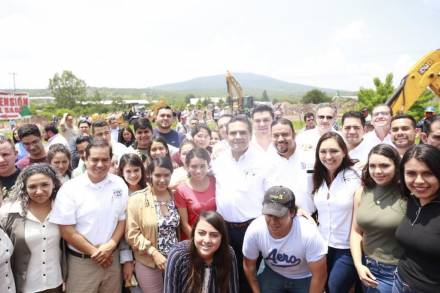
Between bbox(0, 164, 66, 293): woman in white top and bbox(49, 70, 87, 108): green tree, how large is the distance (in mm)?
67253

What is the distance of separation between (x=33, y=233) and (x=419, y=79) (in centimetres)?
910

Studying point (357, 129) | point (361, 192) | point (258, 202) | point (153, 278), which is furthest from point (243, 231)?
point (357, 129)

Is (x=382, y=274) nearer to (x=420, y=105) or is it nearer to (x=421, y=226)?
(x=421, y=226)

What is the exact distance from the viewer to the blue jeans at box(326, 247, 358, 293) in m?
3.54

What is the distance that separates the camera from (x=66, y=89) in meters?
65.1

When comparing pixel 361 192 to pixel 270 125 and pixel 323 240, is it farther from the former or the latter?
pixel 270 125

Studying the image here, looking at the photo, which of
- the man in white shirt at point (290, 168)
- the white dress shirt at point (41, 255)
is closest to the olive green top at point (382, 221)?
the man in white shirt at point (290, 168)

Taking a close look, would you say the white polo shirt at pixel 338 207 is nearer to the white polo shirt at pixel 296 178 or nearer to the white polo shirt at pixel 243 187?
the white polo shirt at pixel 296 178

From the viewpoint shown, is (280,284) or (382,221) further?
(280,284)

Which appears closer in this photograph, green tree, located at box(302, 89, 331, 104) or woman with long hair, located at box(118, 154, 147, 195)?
woman with long hair, located at box(118, 154, 147, 195)

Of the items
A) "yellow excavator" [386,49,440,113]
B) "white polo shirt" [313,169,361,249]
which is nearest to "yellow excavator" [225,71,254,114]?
"yellow excavator" [386,49,440,113]

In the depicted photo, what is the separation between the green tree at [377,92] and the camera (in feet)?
96.0

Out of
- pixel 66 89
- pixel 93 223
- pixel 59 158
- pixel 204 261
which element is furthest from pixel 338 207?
pixel 66 89

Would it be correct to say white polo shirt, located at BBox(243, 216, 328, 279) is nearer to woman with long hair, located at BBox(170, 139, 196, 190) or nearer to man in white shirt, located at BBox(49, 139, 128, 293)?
woman with long hair, located at BBox(170, 139, 196, 190)
